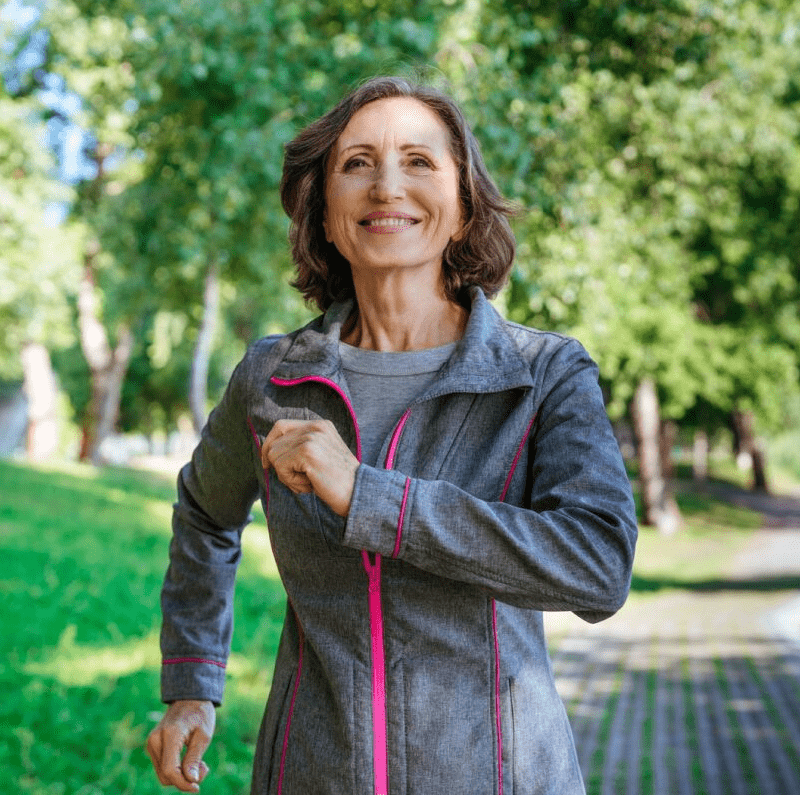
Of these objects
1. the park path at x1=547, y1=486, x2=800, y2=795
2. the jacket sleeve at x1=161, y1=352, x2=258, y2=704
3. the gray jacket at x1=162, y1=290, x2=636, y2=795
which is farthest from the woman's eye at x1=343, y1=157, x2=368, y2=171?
the park path at x1=547, y1=486, x2=800, y2=795

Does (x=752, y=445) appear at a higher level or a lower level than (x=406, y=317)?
lower

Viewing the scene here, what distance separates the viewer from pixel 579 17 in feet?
23.6

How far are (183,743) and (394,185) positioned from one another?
114 cm

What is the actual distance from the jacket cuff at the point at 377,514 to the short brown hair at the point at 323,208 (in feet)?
1.97

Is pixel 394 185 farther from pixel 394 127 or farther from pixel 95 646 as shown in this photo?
pixel 95 646

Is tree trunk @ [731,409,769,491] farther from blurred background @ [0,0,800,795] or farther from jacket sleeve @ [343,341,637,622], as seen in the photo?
jacket sleeve @ [343,341,637,622]

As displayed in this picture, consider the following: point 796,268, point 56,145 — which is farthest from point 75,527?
point 796,268

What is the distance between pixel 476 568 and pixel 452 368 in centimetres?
37

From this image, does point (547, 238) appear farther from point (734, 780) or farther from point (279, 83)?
point (734, 780)

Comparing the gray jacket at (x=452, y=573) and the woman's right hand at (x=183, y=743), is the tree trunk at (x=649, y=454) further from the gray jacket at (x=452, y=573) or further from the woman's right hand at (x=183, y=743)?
the gray jacket at (x=452, y=573)

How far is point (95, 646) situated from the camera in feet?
23.5

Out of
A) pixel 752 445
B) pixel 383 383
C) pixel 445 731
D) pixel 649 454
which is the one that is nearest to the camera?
pixel 445 731

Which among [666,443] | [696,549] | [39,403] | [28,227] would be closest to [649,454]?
[696,549]

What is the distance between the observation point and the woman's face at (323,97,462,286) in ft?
6.35
